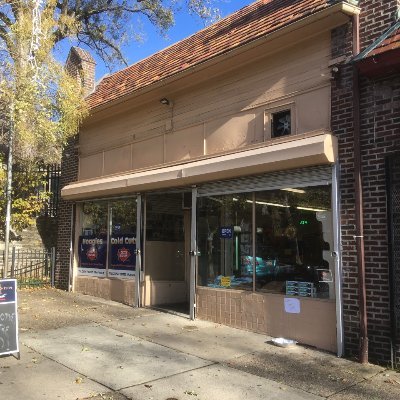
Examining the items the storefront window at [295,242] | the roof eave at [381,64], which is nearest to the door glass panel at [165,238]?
the storefront window at [295,242]

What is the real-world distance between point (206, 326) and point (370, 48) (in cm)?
509

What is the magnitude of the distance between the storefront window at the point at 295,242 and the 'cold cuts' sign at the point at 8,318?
3.75 m

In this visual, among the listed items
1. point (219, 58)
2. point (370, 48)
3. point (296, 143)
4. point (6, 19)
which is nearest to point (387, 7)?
point (370, 48)

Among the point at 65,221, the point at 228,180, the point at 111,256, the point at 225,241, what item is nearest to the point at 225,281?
the point at 225,241

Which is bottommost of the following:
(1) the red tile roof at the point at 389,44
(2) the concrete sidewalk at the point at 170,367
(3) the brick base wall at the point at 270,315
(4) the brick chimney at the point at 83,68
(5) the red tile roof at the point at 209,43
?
(2) the concrete sidewalk at the point at 170,367

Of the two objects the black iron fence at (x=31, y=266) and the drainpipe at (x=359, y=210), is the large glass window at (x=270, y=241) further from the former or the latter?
the black iron fence at (x=31, y=266)

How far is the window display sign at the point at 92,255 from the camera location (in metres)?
11.4

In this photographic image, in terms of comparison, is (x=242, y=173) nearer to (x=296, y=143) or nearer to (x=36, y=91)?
(x=296, y=143)

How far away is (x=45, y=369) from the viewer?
5645 millimetres

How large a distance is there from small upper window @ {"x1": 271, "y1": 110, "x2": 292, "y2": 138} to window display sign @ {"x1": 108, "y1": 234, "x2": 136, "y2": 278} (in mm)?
4318

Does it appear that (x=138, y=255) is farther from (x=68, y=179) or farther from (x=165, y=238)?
(x=68, y=179)

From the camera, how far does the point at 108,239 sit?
1131 cm

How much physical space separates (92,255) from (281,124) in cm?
623

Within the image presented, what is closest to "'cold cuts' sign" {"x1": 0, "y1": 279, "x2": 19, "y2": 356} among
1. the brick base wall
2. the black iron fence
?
the brick base wall
